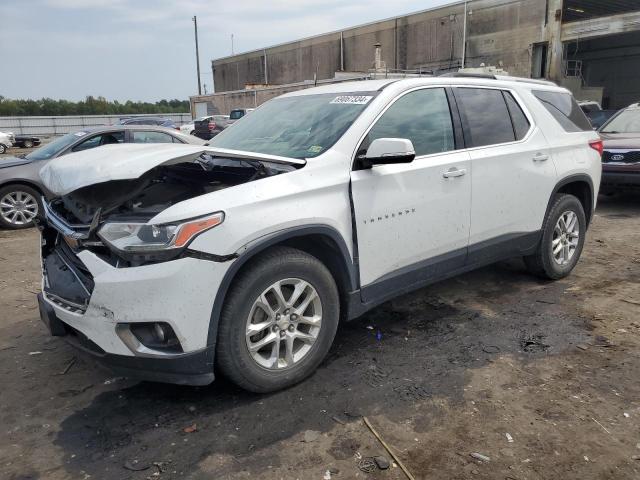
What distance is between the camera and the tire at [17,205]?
26.2 feet

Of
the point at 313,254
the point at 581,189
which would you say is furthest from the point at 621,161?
the point at 313,254

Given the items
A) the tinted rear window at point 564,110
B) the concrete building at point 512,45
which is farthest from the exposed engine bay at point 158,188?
the concrete building at point 512,45

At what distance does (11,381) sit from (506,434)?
3044 millimetres

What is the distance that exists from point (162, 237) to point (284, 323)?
2.86 feet

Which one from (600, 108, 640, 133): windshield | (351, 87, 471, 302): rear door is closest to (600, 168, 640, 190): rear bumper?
(600, 108, 640, 133): windshield

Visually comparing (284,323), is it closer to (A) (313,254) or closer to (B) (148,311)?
(A) (313,254)

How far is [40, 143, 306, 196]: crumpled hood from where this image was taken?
285 cm

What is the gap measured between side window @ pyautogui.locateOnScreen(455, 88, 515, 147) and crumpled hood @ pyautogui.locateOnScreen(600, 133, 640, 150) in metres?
5.15

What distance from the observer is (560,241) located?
5.02m

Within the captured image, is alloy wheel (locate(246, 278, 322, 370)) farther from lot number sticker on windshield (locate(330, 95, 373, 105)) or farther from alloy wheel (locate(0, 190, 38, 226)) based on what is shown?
alloy wheel (locate(0, 190, 38, 226))

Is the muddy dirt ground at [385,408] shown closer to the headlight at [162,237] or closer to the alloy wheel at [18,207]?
the headlight at [162,237]

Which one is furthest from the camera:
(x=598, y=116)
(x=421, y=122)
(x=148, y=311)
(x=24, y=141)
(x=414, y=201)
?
(x=24, y=141)

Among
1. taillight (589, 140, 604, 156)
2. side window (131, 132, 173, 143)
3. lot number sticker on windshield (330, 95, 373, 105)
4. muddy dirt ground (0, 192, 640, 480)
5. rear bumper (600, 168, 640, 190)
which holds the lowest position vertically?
muddy dirt ground (0, 192, 640, 480)

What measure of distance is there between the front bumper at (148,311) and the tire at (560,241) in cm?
327
